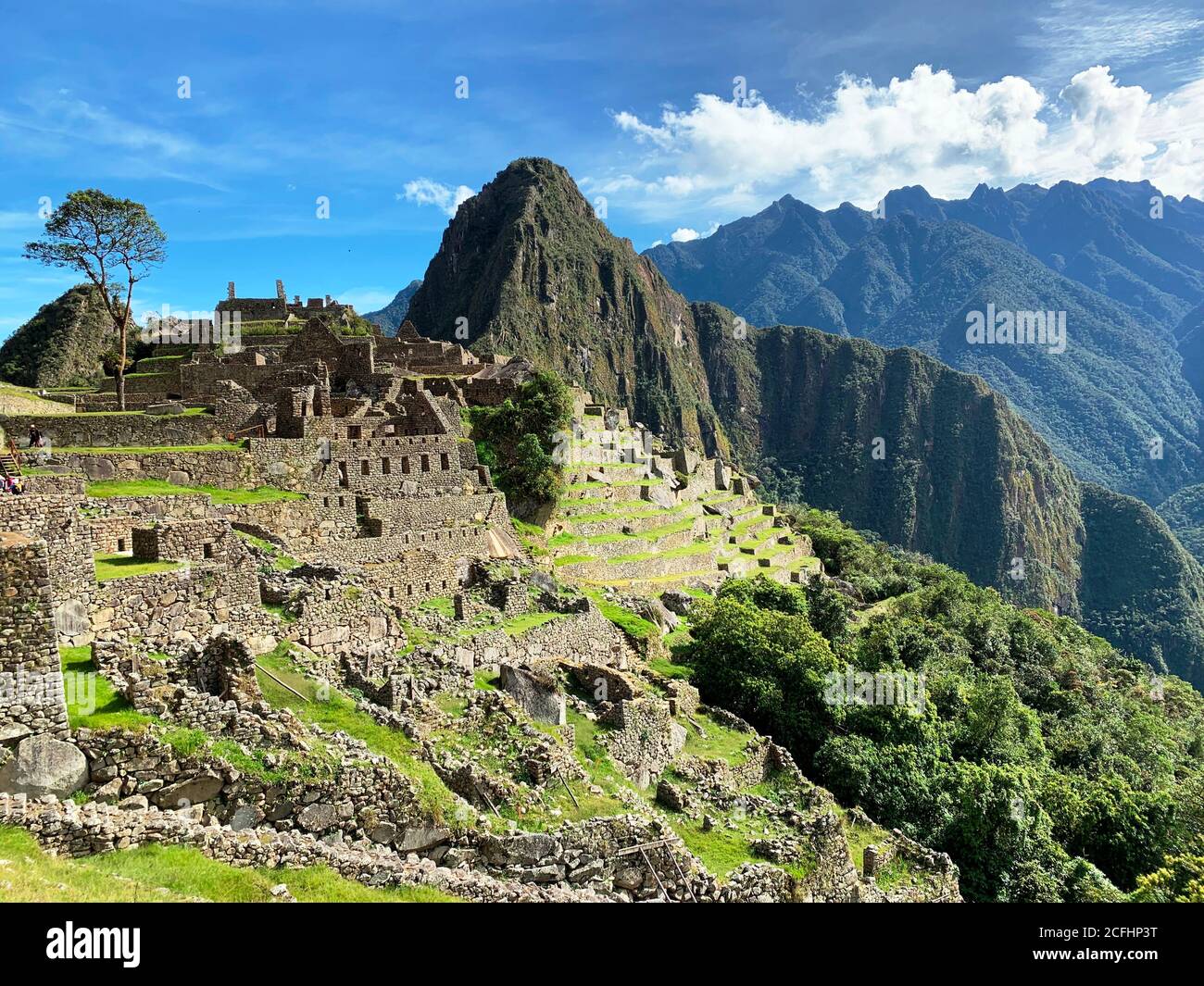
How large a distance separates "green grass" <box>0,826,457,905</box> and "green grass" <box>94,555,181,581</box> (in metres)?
4.66

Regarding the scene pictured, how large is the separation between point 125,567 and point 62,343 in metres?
44.7

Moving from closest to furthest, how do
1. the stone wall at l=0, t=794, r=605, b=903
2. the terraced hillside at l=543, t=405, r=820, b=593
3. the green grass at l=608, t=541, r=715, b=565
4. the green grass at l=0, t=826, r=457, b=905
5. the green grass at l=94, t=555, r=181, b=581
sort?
the green grass at l=0, t=826, r=457, b=905
the stone wall at l=0, t=794, r=605, b=903
the green grass at l=94, t=555, r=181, b=581
the terraced hillside at l=543, t=405, r=820, b=593
the green grass at l=608, t=541, r=715, b=565

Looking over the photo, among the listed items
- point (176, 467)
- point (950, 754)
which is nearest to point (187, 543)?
point (176, 467)

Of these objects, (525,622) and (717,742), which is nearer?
(525,622)

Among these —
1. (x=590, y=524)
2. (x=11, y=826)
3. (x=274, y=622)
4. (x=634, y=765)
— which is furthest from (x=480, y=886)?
(x=590, y=524)

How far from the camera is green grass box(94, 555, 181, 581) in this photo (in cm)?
1063

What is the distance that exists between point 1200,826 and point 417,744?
3233cm

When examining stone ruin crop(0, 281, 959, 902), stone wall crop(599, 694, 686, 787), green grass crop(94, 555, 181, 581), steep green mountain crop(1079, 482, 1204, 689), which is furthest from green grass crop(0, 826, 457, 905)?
steep green mountain crop(1079, 482, 1204, 689)

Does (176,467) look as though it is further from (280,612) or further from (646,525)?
(646,525)

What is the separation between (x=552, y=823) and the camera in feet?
35.7

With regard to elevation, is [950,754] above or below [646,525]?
below

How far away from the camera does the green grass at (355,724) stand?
9.84 metres

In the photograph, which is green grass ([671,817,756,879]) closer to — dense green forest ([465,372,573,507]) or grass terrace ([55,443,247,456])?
grass terrace ([55,443,247,456])

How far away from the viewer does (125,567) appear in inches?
444
